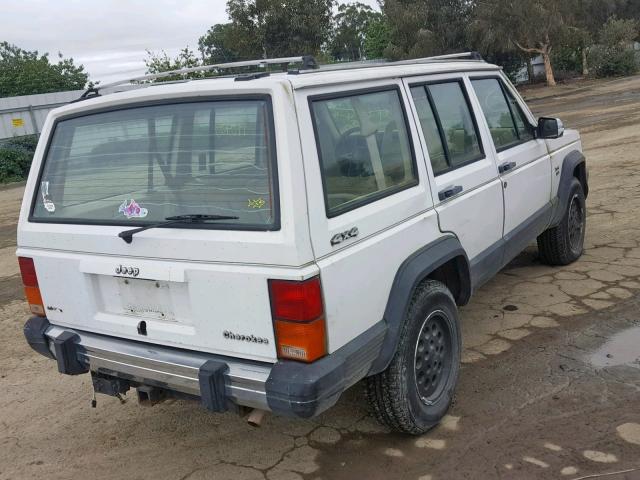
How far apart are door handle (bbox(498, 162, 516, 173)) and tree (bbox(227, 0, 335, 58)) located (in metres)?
26.5

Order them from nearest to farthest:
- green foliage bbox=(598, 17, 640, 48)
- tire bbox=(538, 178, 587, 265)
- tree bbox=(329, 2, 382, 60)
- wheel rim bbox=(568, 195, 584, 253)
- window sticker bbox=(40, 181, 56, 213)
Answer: window sticker bbox=(40, 181, 56, 213) → tire bbox=(538, 178, 587, 265) → wheel rim bbox=(568, 195, 584, 253) → green foliage bbox=(598, 17, 640, 48) → tree bbox=(329, 2, 382, 60)

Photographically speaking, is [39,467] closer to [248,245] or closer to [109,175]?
[109,175]

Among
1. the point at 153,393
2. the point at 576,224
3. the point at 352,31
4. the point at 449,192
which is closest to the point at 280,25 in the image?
the point at 576,224

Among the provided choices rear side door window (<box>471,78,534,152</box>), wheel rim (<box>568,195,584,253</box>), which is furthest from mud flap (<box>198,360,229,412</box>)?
wheel rim (<box>568,195,584,253</box>)

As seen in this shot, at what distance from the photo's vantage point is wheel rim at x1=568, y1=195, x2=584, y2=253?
5.47 metres

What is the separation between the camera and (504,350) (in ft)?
13.5

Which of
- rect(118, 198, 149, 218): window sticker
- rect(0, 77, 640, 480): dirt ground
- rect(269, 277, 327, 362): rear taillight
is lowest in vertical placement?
rect(0, 77, 640, 480): dirt ground

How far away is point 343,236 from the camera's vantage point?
2623 mm

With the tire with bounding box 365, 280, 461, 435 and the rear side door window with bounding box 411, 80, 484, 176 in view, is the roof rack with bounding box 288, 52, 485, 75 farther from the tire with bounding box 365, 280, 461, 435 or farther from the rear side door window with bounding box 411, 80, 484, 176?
the tire with bounding box 365, 280, 461, 435

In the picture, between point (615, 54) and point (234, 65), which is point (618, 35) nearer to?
point (615, 54)

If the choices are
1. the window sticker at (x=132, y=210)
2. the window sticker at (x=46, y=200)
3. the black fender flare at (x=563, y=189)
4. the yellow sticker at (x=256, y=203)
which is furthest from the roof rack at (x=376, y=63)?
the window sticker at (x=46, y=200)

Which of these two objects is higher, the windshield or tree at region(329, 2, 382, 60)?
tree at region(329, 2, 382, 60)

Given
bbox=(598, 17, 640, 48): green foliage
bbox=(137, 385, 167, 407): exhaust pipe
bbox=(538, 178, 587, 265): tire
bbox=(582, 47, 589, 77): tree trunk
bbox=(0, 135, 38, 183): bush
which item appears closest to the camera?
bbox=(137, 385, 167, 407): exhaust pipe

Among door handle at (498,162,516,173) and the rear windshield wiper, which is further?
door handle at (498,162,516,173)
